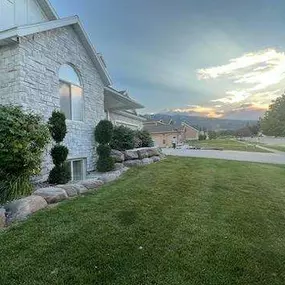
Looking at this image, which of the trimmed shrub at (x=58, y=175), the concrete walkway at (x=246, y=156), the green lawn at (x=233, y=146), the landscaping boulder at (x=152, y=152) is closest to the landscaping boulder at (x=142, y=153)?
the landscaping boulder at (x=152, y=152)

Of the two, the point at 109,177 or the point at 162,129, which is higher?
the point at 162,129

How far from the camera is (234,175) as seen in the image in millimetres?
12227

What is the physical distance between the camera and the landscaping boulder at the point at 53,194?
7.02 meters

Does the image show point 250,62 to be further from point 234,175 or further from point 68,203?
point 68,203

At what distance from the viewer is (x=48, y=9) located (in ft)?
46.4

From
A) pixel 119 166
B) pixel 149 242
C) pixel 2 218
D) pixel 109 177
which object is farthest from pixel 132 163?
pixel 149 242

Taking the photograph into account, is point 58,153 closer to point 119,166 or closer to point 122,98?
point 119,166

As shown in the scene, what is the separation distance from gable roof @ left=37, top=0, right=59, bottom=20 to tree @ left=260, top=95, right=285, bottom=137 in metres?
38.2

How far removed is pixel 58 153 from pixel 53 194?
247 centimetres

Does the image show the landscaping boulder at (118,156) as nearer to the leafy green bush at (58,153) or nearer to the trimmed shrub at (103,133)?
the trimmed shrub at (103,133)

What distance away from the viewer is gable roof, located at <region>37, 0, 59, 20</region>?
13730 millimetres

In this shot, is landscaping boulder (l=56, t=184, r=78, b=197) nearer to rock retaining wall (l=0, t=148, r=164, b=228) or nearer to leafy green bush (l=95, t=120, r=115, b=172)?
rock retaining wall (l=0, t=148, r=164, b=228)

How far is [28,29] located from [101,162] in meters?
5.44

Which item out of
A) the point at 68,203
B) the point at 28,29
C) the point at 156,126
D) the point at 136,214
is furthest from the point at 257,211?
the point at 156,126
